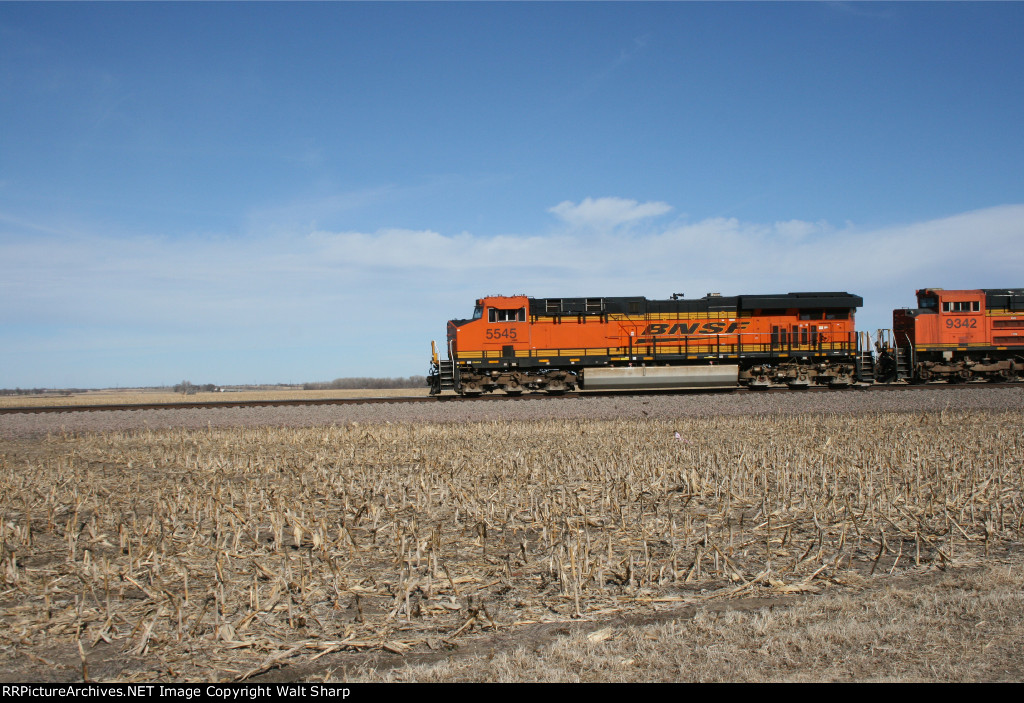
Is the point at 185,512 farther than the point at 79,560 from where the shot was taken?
Yes

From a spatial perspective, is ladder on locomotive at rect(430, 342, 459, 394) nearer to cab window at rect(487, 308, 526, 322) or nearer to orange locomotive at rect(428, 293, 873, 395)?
orange locomotive at rect(428, 293, 873, 395)

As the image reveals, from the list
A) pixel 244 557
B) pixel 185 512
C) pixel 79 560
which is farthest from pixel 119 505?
pixel 244 557

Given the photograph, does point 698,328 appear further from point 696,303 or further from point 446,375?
point 446,375

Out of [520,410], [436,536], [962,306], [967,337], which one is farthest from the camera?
[962,306]

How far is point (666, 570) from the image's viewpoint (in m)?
5.53

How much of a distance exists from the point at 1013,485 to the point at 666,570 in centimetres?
583

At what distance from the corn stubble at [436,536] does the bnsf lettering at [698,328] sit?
15573mm

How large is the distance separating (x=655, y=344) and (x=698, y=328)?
1.95 meters

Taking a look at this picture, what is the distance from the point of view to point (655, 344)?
27609 mm

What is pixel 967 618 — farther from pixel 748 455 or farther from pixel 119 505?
pixel 119 505

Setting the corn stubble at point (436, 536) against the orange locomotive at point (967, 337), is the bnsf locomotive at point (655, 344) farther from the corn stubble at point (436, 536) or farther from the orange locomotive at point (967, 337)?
the corn stubble at point (436, 536)

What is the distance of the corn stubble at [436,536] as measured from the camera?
4.52m

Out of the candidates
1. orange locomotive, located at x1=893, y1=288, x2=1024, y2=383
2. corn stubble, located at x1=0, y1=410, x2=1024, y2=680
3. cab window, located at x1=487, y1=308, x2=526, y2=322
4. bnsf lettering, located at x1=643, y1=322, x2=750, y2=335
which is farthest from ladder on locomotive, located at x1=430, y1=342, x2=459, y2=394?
orange locomotive, located at x1=893, y1=288, x2=1024, y2=383

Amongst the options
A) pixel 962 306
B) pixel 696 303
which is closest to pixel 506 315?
pixel 696 303
